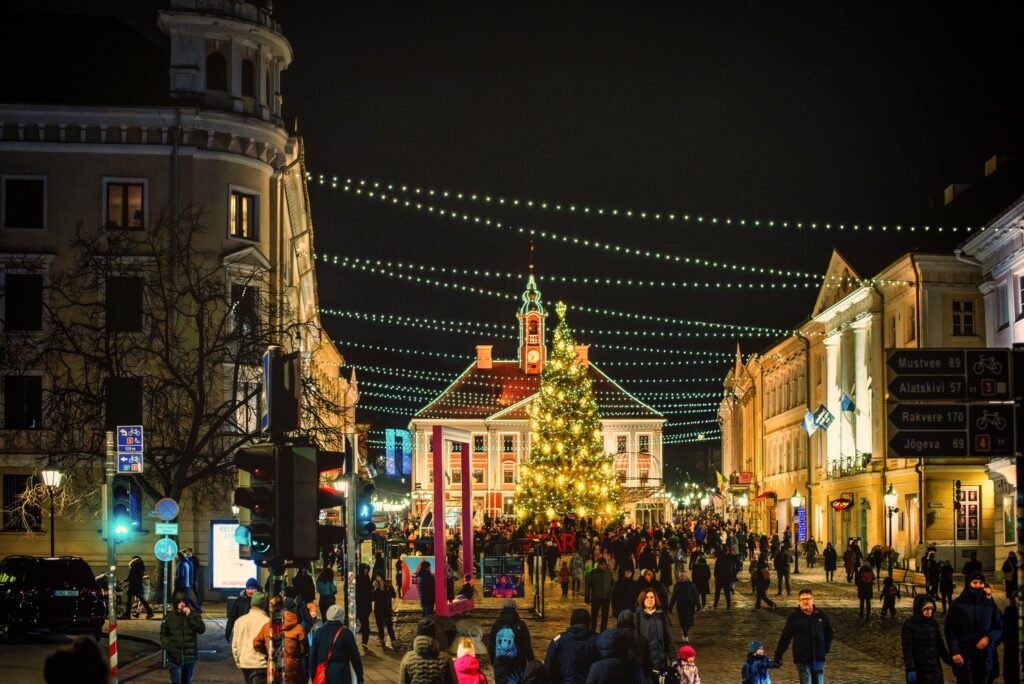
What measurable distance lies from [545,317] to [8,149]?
82.3m

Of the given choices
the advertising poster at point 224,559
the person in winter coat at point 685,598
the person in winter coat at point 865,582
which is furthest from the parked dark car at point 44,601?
the person in winter coat at point 865,582

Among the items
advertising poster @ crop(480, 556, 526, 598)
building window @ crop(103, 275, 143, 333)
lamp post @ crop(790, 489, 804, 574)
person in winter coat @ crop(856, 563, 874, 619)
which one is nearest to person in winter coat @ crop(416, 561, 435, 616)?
A: advertising poster @ crop(480, 556, 526, 598)

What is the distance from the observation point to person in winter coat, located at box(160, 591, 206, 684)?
58.1 ft

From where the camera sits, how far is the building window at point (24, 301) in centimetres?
4012

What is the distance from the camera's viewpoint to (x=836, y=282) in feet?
207

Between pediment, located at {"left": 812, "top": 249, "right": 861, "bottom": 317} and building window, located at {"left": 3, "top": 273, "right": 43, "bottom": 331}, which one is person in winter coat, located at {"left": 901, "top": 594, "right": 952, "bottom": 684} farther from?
pediment, located at {"left": 812, "top": 249, "right": 861, "bottom": 317}

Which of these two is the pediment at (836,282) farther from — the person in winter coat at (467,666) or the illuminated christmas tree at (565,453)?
the person in winter coat at (467,666)

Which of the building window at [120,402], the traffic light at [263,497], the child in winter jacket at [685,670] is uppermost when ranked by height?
the building window at [120,402]

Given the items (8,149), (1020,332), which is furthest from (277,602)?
(1020,332)

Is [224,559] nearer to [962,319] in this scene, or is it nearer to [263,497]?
[263,497]

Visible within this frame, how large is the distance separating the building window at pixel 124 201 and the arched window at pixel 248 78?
4383mm

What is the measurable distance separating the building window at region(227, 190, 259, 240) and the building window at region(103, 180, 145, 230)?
2635mm

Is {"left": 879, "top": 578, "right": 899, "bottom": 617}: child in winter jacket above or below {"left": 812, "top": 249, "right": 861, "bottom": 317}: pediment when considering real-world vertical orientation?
below

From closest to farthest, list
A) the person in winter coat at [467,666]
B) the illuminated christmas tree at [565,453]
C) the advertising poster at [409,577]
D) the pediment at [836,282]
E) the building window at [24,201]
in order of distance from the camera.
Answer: the person in winter coat at [467,666] → the advertising poster at [409,577] → the building window at [24,201] → the pediment at [836,282] → the illuminated christmas tree at [565,453]
